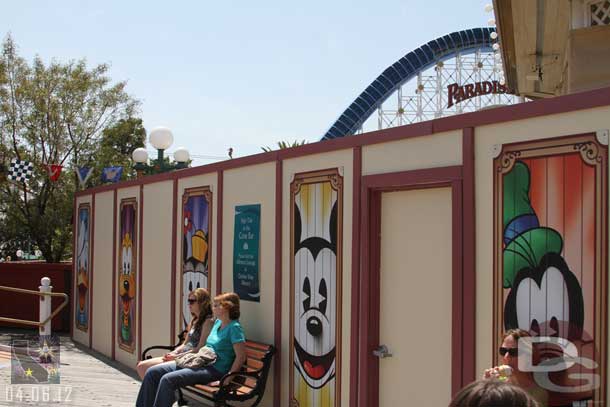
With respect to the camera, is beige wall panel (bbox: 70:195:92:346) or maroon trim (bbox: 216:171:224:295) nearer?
maroon trim (bbox: 216:171:224:295)

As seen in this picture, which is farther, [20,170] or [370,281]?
[20,170]

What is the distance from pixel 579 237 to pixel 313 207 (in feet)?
9.53

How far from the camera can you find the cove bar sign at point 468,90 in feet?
116

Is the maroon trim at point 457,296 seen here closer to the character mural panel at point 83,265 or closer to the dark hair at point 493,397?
the dark hair at point 493,397

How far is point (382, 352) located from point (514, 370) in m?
1.59

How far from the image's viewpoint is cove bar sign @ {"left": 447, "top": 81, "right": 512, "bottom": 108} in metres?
35.5

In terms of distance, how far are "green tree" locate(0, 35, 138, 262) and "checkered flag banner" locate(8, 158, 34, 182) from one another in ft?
5.18

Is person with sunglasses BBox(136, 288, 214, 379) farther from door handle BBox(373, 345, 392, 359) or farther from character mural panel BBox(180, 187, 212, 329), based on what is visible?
door handle BBox(373, 345, 392, 359)

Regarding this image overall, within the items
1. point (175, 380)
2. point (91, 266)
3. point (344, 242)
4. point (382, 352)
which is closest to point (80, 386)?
point (175, 380)

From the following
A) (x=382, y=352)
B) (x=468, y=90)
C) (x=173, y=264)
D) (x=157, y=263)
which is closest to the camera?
(x=382, y=352)

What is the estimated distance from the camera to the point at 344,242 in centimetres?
610

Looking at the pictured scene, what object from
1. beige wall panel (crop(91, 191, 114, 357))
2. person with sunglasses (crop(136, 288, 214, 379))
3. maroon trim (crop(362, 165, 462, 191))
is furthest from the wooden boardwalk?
maroon trim (crop(362, 165, 462, 191))

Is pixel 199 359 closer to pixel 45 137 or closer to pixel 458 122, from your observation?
pixel 458 122

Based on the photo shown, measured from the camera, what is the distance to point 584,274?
13.2 feet
